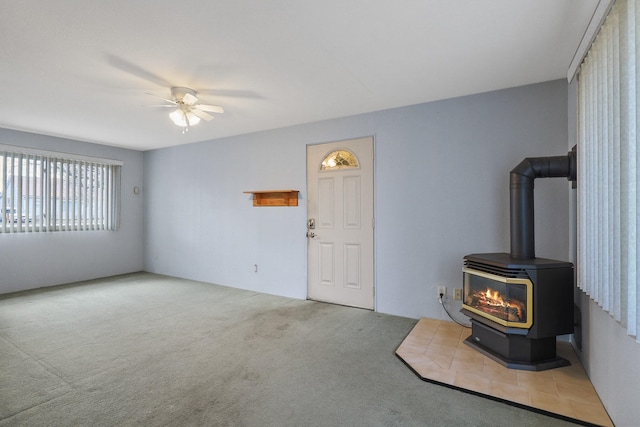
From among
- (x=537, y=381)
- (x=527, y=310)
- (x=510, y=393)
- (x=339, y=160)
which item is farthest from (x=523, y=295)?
(x=339, y=160)

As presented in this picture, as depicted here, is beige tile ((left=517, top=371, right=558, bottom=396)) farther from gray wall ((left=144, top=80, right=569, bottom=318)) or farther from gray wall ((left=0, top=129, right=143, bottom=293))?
gray wall ((left=0, top=129, right=143, bottom=293))

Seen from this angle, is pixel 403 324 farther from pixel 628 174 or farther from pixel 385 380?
pixel 628 174

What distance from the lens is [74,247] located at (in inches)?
205

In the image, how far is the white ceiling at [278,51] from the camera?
1843 millimetres

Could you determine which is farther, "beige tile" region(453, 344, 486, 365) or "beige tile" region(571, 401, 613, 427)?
"beige tile" region(453, 344, 486, 365)

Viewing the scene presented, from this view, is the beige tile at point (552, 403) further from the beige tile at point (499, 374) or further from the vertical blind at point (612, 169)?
the vertical blind at point (612, 169)

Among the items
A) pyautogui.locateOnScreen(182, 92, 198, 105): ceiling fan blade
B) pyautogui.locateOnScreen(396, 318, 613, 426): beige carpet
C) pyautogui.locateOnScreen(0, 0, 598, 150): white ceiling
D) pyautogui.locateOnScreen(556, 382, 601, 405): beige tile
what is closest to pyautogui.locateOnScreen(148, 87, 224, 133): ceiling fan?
pyautogui.locateOnScreen(182, 92, 198, 105): ceiling fan blade

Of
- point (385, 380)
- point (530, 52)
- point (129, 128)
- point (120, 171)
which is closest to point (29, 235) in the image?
point (120, 171)

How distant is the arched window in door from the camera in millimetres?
3898

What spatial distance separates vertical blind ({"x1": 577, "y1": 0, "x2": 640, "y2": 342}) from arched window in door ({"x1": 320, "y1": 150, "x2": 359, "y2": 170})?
7.47 feet

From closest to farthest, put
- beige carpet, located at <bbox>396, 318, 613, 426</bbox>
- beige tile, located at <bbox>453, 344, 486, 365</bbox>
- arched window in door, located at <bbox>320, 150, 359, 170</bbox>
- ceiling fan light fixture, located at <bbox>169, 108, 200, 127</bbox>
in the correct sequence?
beige carpet, located at <bbox>396, 318, 613, 426</bbox> < beige tile, located at <bbox>453, 344, 486, 365</bbox> < ceiling fan light fixture, located at <bbox>169, 108, 200, 127</bbox> < arched window in door, located at <bbox>320, 150, 359, 170</bbox>

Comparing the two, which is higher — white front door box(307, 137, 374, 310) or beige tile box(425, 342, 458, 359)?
white front door box(307, 137, 374, 310)

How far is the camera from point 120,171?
19.2 ft

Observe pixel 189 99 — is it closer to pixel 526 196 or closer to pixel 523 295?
pixel 526 196
